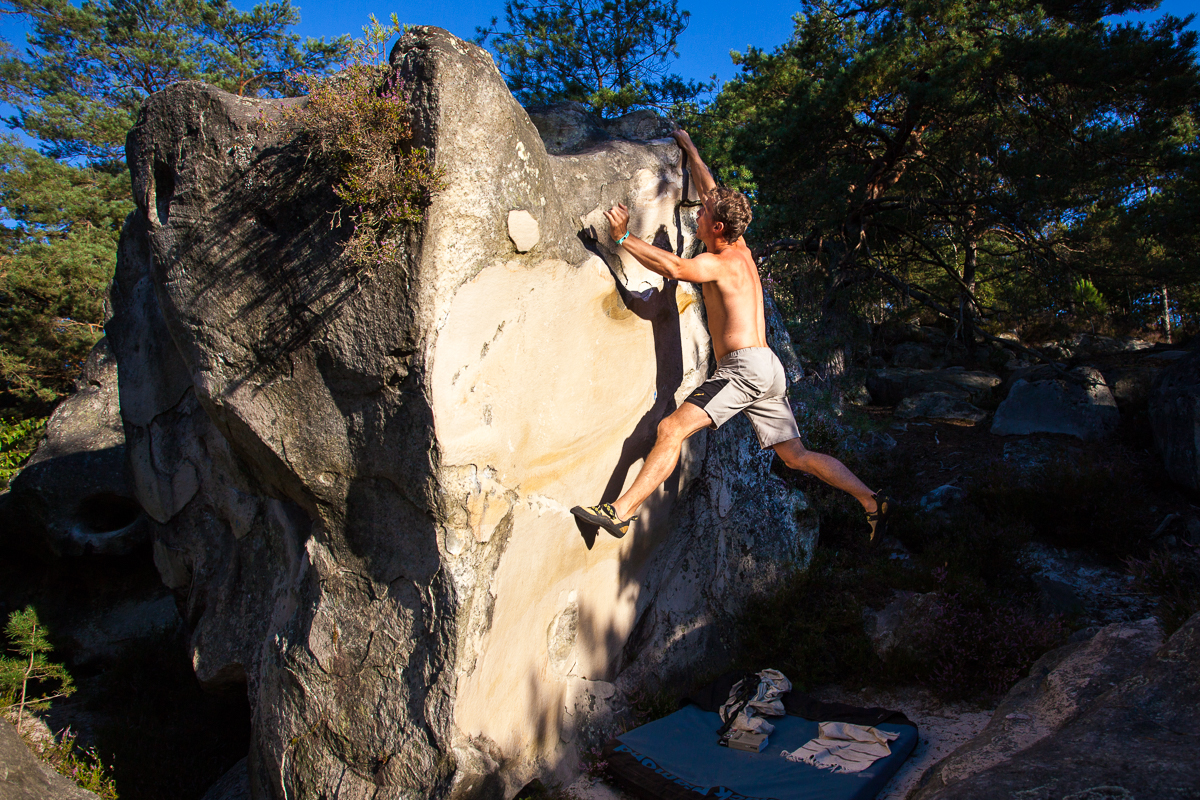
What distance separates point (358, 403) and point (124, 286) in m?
3.33

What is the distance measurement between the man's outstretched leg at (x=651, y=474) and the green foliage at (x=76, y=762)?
384 cm

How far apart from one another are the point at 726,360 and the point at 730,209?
907 mm

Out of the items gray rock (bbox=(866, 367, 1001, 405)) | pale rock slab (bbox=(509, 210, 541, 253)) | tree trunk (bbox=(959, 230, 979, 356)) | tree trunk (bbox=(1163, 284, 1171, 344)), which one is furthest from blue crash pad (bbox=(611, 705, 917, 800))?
tree trunk (bbox=(1163, 284, 1171, 344))

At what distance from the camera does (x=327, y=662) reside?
3.60 meters

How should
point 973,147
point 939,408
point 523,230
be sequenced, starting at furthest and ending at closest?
point 939,408, point 973,147, point 523,230

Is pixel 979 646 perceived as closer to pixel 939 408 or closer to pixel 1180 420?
pixel 1180 420

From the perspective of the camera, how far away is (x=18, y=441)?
396 inches

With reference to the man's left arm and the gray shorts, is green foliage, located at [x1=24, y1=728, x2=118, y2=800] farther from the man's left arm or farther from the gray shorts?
the man's left arm

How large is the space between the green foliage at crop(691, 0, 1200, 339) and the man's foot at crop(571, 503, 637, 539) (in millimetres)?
6049

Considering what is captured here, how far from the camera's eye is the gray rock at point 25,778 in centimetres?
369

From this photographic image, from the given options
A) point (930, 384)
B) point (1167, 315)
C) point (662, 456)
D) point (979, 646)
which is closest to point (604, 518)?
point (662, 456)

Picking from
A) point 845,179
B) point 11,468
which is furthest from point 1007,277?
point 11,468

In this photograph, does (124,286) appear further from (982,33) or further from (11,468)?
(982,33)

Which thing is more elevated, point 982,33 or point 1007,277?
point 982,33
